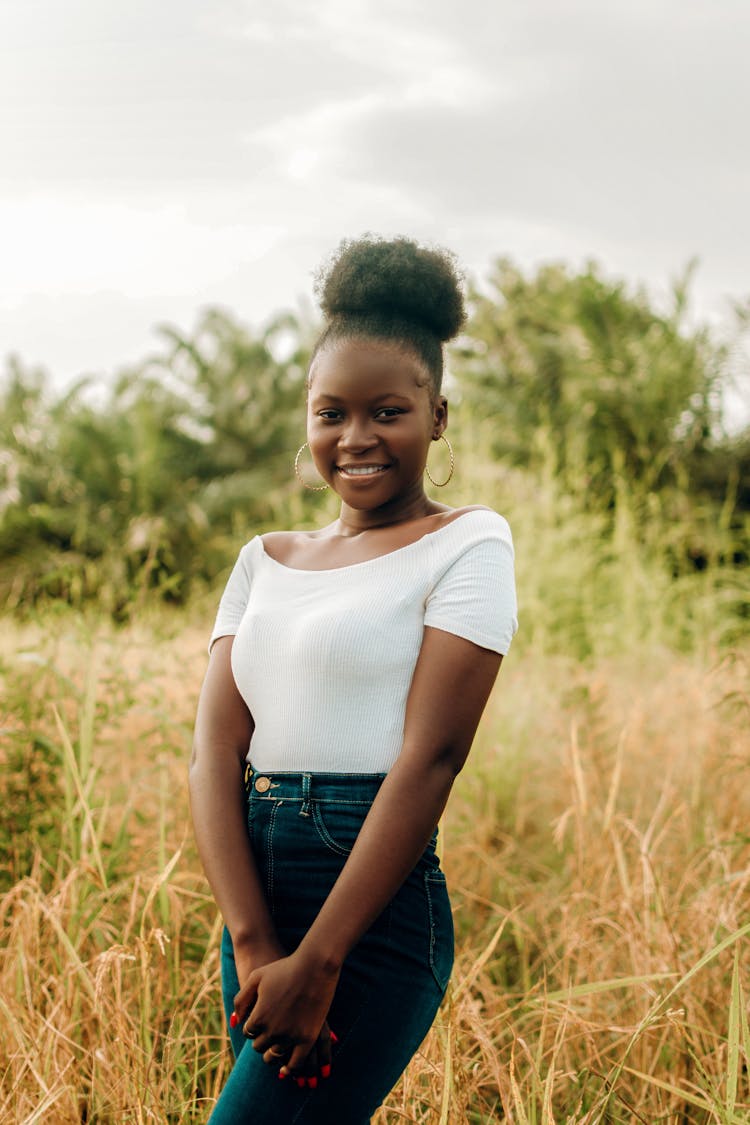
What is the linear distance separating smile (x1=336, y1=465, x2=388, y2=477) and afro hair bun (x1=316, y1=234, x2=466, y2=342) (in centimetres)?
23

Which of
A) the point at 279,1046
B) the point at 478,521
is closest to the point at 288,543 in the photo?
the point at 478,521

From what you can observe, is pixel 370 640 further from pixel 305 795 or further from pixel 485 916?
pixel 485 916

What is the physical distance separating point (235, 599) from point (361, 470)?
323 millimetres

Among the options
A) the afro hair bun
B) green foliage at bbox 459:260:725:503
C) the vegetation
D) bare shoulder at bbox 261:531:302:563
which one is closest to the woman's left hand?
the vegetation

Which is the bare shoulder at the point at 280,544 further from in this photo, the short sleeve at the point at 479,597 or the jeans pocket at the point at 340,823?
the jeans pocket at the point at 340,823

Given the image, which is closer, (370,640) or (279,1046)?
(279,1046)

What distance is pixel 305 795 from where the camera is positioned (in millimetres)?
1319

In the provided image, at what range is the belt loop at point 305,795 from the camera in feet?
4.31

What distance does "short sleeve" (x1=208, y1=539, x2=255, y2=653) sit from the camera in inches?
61.7

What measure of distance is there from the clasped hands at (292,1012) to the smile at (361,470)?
69 centimetres

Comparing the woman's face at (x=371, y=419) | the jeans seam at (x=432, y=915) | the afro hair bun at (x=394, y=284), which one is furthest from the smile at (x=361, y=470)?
the jeans seam at (x=432, y=915)

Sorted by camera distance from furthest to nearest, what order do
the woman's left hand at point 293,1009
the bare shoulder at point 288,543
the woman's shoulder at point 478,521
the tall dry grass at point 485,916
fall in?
the tall dry grass at point 485,916 < the bare shoulder at point 288,543 < the woman's shoulder at point 478,521 < the woman's left hand at point 293,1009

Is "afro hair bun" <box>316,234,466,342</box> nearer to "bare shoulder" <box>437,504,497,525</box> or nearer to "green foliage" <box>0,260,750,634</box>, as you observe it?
"bare shoulder" <box>437,504,497,525</box>

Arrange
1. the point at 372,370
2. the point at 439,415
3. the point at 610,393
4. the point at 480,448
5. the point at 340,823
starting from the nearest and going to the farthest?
Answer: the point at 340,823
the point at 372,370
the point at 439,415
the point at 480,448
the point at 610,393
